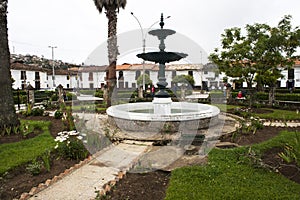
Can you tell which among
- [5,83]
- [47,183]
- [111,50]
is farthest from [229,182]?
[111,50]

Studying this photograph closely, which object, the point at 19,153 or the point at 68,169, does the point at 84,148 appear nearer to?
the point at 68,169

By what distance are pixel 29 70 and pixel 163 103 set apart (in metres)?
35.3

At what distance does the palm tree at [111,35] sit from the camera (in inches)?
666

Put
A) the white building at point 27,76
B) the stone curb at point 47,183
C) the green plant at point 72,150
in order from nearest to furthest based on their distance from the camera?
the stone curb at point 47,183 → the green plant at point 72,150 → the white building at point 27,76

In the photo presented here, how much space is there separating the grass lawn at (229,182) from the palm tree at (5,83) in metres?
6.32

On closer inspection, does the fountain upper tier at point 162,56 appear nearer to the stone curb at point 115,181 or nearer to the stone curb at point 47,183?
the stone curb at point 115,181

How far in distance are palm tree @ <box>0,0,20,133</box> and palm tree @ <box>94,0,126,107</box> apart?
8891 mm

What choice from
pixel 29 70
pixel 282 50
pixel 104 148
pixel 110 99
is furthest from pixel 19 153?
pixel 29 70

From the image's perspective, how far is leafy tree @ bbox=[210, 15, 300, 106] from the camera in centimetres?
1307

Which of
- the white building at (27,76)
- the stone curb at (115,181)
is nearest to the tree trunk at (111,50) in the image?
the stone curb at (115,181)

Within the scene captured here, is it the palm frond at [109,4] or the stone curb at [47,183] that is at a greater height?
the palm frond at [109,4]

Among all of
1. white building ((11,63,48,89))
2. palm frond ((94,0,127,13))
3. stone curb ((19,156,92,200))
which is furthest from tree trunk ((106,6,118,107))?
white building ((11,63,48,89))

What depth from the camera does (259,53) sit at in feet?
41.8

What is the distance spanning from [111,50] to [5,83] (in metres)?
10.3
